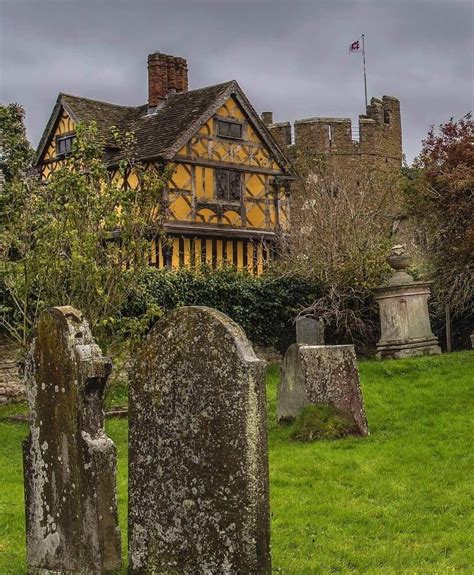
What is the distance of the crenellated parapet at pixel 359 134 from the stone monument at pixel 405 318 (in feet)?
70.2

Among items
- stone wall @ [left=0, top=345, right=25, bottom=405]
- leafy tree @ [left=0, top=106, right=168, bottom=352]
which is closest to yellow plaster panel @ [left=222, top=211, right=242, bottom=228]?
stone wall @ [left=0, top=345, right=25, bottom=405]

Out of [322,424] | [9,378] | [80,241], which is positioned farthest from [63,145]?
[322,424]

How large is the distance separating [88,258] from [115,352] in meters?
2.27

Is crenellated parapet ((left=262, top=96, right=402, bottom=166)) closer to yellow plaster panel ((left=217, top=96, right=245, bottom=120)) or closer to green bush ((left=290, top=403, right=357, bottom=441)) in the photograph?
yellow plaster panel ((left=217, top=96, right=245, bottom=120))

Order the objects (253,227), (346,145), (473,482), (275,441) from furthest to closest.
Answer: (346,145), (253,227), (275,441), (473,482)

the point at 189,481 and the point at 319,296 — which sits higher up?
the point at 319,296

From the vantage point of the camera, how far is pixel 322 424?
440 inches

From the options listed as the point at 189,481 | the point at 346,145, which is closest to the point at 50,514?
the point at 189,481

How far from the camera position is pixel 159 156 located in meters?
25.2

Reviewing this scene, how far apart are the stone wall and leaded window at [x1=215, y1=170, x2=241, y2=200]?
10.6 m

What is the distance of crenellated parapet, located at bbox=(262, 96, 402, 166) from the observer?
129 feet

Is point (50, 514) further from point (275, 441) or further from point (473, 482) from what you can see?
point (275, 441)

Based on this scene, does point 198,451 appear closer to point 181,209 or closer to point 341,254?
point 341,254

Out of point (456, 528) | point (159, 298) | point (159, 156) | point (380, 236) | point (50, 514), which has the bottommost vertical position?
point (456, 528)
